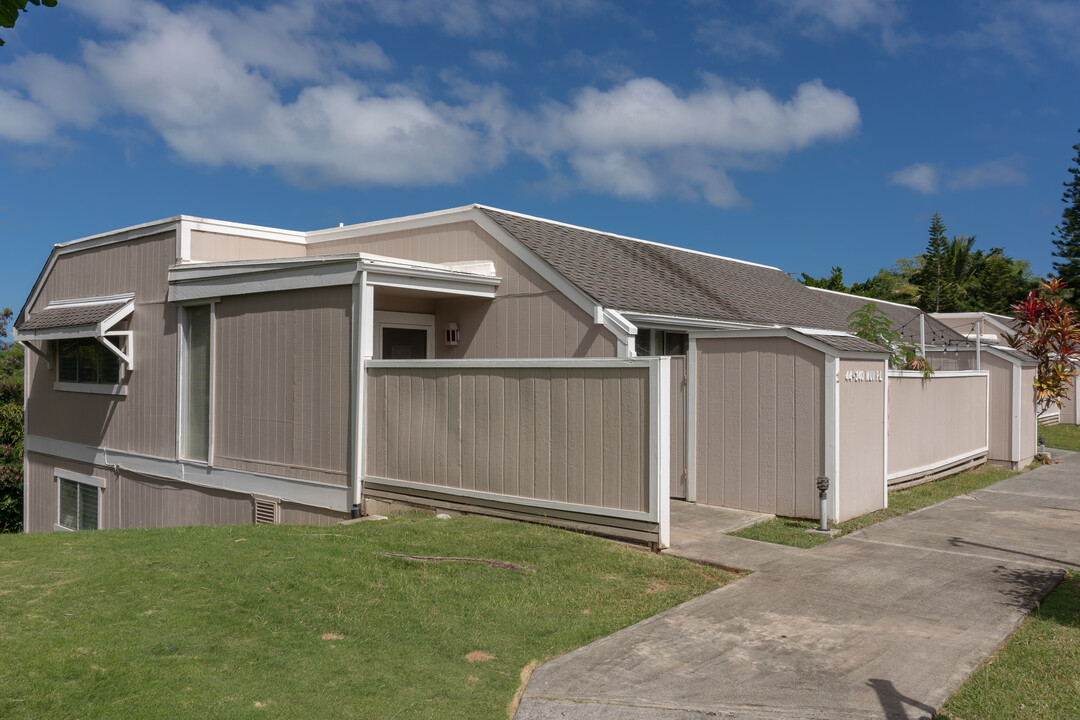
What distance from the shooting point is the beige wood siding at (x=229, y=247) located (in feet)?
40.8

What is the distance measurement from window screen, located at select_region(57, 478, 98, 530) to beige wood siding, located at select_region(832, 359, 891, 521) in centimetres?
1234

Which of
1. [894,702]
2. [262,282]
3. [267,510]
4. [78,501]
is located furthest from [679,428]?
[78,501]

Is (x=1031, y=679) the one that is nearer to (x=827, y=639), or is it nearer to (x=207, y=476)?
(x=827, y=639)

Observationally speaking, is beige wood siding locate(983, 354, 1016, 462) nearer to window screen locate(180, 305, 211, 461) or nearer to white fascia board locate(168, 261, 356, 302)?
white fascia board locate(168, 261, 356, 302)

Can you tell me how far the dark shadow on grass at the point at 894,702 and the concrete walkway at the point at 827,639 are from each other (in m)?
0.01

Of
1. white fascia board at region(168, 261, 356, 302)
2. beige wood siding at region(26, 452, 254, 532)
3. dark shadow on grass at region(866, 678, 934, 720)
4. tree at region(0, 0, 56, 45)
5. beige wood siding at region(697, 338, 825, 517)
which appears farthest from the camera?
beige wood siding at region(26, 452, 254, 532)

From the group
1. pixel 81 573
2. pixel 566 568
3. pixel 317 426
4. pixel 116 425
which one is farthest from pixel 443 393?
pixel 116 425

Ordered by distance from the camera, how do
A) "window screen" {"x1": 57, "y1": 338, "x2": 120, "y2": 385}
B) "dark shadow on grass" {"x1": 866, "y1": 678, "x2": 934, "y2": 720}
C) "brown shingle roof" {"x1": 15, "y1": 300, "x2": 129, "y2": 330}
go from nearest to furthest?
"dark shadow on grass" {"x1": 866, "y1": 678, "x2": 934, "y2": 720} < "brown shingle roof" {"x1": 15, "y1": 300, "x2": 129, "y2": 330} < "window screen" {"x1": 57, "y1": 338, "x2": 120, "y2": 385}

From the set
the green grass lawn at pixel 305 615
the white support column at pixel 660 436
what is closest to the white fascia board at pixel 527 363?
the white support column at pixel 660 436

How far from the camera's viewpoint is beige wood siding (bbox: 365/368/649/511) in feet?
25.0

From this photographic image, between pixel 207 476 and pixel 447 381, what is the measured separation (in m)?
5.02

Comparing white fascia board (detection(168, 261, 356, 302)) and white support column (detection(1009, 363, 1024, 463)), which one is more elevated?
white fascia board (detection(168, 261, 356, 302))

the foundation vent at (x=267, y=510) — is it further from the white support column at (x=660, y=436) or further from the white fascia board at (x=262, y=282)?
the white support column at (x=660, y=436)

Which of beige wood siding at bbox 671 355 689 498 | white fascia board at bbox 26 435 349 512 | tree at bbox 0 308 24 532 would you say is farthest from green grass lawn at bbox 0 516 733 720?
tree at bbox 0 308 24 532
